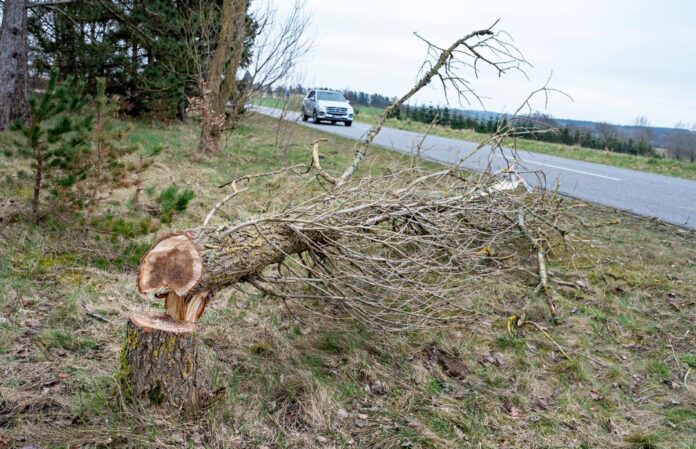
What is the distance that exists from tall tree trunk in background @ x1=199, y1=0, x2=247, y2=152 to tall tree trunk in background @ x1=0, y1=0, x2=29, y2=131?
3062 millimetres

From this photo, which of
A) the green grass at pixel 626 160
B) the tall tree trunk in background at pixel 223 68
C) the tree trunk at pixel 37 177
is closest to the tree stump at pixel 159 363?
the tree trunk at pixel 37 177

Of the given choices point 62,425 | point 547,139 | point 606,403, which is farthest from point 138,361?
point 547,139

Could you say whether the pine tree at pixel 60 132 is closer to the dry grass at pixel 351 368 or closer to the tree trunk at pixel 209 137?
the dry grass at pixel 351 368

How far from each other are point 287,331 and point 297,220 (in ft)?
3.25

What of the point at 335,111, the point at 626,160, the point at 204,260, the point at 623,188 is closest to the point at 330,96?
the point at 335,111

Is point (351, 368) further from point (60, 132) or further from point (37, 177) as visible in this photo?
point (37, 177)

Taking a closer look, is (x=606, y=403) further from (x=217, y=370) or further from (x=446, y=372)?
(x=217, y=370)

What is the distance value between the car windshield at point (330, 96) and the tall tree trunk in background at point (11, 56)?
53.8 ft

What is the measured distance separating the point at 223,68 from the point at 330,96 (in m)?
15.4

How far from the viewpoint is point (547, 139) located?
1130 inches

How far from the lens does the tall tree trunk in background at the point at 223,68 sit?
9812 mm

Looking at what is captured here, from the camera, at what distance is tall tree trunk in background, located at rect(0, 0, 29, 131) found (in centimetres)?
896

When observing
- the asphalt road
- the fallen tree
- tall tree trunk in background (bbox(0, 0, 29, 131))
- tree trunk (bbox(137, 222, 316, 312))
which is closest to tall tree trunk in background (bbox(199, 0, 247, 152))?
the asphalt road

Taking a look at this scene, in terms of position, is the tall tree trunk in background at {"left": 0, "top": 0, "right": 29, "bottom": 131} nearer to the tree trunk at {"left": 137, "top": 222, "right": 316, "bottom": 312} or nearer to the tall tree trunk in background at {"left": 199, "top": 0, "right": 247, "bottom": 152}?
the tall tree trunk in background at {"left": 199, "top": 0, "right": 247, "bottom": 152}
